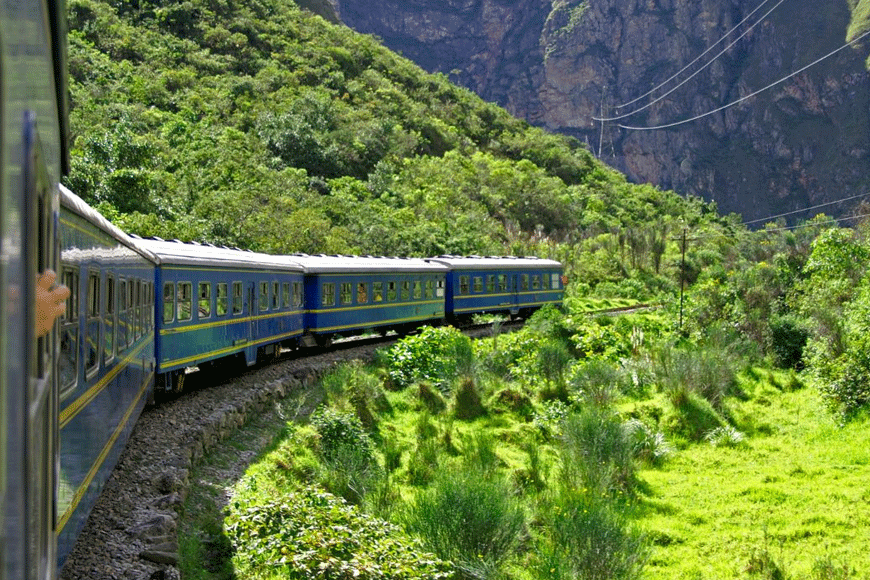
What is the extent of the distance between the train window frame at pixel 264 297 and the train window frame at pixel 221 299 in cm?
163

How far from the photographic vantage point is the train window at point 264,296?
1527cm

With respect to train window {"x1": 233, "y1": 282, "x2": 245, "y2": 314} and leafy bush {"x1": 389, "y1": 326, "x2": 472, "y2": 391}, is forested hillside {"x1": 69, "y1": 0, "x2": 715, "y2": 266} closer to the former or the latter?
leafy bush {"x1": 389, "y1": 326, "x2": 472, "y2": 391}

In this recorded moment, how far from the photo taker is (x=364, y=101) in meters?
61.8

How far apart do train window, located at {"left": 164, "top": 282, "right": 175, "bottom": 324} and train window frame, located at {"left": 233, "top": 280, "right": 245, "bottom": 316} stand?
2517mm

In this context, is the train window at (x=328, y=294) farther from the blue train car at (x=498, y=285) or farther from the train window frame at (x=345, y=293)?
the blue train car at (x=498, y=285)

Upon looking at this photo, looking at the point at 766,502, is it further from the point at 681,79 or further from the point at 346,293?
the point at 681,79

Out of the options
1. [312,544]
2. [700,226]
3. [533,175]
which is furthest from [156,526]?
[700,226]

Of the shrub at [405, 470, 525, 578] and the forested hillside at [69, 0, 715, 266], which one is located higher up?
the forested hillside at [69, 0, 715, 266]

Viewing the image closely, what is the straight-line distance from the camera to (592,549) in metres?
8.68

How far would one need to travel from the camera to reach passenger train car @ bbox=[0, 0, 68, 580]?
1.47 metres

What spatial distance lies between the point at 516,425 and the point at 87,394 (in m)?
11.5

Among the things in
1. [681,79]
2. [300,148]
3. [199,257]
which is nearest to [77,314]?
[199,257]

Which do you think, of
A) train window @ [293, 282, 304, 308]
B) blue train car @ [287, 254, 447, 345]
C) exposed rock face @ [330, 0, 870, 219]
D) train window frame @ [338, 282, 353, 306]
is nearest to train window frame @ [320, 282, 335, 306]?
blue train car @ [287, 254, 447, 345]

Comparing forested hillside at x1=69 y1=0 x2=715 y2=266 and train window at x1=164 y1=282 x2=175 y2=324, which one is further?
forested hillside at x1=69 y1=0 x2=715 y2=266
